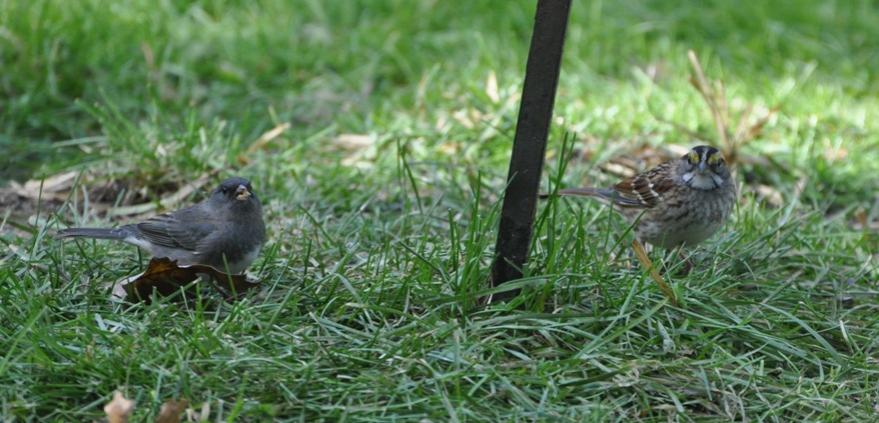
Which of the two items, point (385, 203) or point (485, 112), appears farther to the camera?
point (485, 112)

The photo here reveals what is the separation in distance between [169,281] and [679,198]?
223 centimetres

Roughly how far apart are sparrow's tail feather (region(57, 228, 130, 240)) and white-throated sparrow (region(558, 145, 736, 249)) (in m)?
1.84

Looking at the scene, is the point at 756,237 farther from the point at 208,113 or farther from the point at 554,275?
the point at 208,113

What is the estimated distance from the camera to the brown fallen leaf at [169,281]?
395 cm

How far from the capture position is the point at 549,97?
3713 millimetres

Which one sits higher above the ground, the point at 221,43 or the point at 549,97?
the point at 549,97

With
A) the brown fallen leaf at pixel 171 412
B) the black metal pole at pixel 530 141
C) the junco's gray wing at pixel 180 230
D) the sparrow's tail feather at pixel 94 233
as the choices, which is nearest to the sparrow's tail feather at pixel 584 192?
the black metal pole at pixel 530 141

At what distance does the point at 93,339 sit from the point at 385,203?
6.79 ft

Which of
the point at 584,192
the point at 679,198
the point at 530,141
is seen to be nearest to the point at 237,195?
the point at 530,141

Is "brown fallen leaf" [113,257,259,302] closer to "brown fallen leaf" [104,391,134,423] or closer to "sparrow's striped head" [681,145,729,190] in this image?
"brown fallen leaf" [104,391,134,423]

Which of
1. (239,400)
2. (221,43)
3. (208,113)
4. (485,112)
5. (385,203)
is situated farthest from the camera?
(221,43)

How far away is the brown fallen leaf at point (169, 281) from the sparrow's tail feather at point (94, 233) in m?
0.35

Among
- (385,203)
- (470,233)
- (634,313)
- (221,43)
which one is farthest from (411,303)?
(221,43)

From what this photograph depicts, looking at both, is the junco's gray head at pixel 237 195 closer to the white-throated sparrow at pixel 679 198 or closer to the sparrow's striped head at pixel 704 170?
the white-throated sparrow at pixel 679 198
